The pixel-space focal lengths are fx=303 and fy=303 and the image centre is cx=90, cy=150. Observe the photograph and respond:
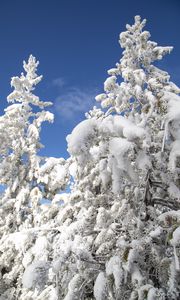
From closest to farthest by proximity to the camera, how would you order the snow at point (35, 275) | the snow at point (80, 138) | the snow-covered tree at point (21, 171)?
the snow at point (80, 138)
the snow at point (35, 275)
the snow-covered tree at point (21, 171)

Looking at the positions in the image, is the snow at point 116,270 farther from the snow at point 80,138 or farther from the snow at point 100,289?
the snow at point 80,138

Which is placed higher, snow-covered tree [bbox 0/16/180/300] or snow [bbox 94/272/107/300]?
snow-covered tree [bbox 0/16/180/300]

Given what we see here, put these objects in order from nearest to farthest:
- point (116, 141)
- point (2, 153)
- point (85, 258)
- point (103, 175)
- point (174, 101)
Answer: point (116, 141)
point (174, 101)
point (103, 175)
point (85, 258)
point (2, 153)

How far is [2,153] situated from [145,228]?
1429cm

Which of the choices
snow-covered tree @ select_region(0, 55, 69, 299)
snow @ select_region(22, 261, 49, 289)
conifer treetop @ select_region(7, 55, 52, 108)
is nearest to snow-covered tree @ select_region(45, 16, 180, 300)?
snow @ select_region(22, 261, 49, 289)

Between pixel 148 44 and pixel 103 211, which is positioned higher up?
pixel 148 44

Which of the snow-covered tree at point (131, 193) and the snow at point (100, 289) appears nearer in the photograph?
the snow-covered tree at point (131, 193)

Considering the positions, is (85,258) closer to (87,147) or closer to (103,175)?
(103,175)

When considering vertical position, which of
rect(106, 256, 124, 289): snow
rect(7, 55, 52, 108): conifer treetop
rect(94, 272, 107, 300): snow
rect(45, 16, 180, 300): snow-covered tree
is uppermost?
rect(7, 55, 52, 108): conifer treetop

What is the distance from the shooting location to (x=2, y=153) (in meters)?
18.2

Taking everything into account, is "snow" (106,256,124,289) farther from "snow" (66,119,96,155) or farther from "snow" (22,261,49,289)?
"snow" (66,119,96,155)

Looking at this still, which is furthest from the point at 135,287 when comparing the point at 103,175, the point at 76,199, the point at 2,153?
the point at 2,153

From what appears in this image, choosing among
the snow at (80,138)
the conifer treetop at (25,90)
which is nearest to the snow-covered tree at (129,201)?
the snow at (80,138)

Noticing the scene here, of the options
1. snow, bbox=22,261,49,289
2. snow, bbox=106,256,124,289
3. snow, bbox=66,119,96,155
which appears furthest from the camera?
snow, bbox=22,261,49,289
